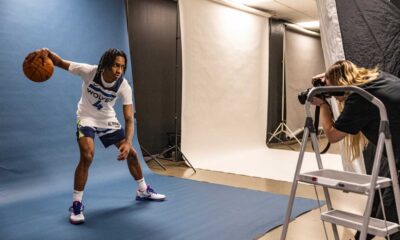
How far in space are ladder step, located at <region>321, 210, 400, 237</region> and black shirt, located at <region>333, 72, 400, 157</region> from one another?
1.27 feet

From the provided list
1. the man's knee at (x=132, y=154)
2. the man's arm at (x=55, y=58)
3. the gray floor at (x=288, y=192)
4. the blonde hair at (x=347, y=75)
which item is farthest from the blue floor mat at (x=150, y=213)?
the blonde hair at (x=347, y=75)

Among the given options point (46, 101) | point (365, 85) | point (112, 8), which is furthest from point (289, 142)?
point (365, 85)

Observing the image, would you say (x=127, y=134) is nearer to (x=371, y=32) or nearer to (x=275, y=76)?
(x=371, y=32)

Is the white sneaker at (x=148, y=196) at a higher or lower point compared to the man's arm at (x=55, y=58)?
lower

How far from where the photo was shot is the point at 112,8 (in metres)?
4.40

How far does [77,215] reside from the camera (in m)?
2.77

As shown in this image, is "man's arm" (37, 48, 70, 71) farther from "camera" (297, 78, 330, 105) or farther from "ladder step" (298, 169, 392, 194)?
"ladder step" (298, 169, 392, 194)

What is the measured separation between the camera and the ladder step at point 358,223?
5.05 ft

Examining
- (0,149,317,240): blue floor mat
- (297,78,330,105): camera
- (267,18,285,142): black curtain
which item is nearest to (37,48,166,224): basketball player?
(0,149,317,240): blue floor mat

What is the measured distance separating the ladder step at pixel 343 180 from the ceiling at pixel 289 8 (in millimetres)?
5121

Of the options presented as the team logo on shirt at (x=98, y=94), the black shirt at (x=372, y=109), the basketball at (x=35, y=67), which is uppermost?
the basketball at (x=35, y=67)

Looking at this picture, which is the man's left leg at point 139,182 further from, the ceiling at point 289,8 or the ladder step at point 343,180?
the ceiling at point 289,8

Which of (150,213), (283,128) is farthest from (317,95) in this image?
(283,128)

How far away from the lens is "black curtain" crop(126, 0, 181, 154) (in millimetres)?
5258
